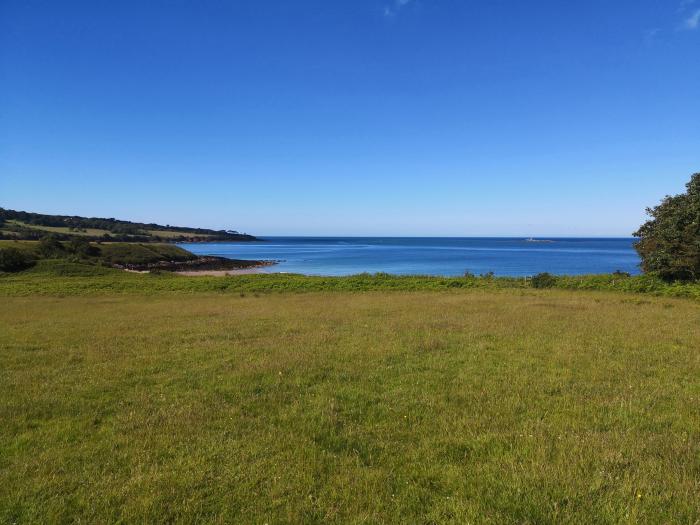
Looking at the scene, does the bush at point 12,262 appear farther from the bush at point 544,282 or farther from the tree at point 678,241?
the tree at point 678,241

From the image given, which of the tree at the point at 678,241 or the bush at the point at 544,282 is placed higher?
the tree at the point at 678,241

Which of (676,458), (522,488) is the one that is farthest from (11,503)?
(676,458)

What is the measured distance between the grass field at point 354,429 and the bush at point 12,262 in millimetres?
47549

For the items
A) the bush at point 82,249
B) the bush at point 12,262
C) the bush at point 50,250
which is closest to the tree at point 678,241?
the bush at point 12,262

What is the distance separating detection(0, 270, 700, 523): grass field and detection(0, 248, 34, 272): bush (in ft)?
156

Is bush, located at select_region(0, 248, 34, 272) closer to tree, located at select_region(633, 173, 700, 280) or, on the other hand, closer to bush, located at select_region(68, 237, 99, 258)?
bush, located at select_region(68, 237, 99, 258)

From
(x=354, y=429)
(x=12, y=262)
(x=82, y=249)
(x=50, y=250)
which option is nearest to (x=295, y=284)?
(x=354, y=429)

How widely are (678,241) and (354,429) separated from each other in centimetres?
3579

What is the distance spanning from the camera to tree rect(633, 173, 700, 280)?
1217 inches

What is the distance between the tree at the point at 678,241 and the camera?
30922mm

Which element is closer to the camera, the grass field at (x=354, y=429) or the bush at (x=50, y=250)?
the grass field at (x=354, y=429)

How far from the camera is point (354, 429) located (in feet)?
22.1

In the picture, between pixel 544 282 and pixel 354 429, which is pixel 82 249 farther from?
pixel 354 429

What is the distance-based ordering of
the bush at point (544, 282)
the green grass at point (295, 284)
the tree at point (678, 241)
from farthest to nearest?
the bush at point (544, 282)
the green grass at point (295, 284)
the tree at point (678, 241)
